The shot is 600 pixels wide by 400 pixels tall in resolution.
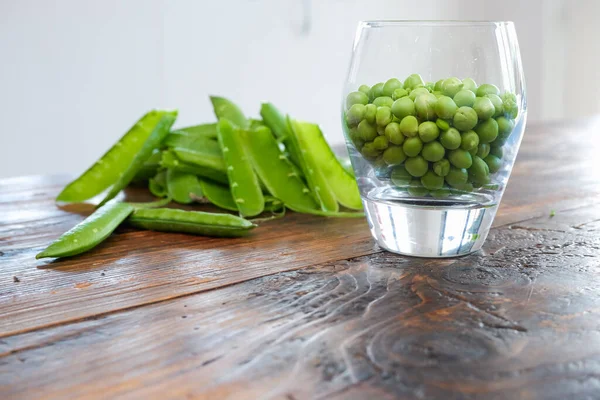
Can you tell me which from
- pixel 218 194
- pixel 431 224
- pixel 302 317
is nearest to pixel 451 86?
pixel 431 224

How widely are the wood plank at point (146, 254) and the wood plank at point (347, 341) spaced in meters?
0.05

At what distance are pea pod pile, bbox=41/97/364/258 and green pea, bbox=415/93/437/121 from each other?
0.37m

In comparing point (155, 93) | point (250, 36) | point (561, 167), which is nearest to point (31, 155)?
point (155, 93)

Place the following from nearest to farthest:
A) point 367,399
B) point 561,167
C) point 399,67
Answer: point 367,399, point 399,67, point 561,167

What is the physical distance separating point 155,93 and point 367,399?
346 centimetres

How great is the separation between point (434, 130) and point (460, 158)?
46 mm

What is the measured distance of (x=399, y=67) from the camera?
0.87 meters

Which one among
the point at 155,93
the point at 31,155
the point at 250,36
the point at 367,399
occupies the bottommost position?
the point at 31,155

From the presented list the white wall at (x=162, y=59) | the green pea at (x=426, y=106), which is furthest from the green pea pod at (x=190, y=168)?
the white wall at (x=162, y=59)

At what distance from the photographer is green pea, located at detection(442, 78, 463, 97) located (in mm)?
825

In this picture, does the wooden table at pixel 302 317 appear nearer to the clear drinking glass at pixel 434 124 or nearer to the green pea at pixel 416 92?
the clear drinking glass at pixel 434 124

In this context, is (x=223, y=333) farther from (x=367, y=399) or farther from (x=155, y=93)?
(x=155, y=93)

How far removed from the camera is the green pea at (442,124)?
808mm

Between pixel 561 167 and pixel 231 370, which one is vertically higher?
pixel 231 370
